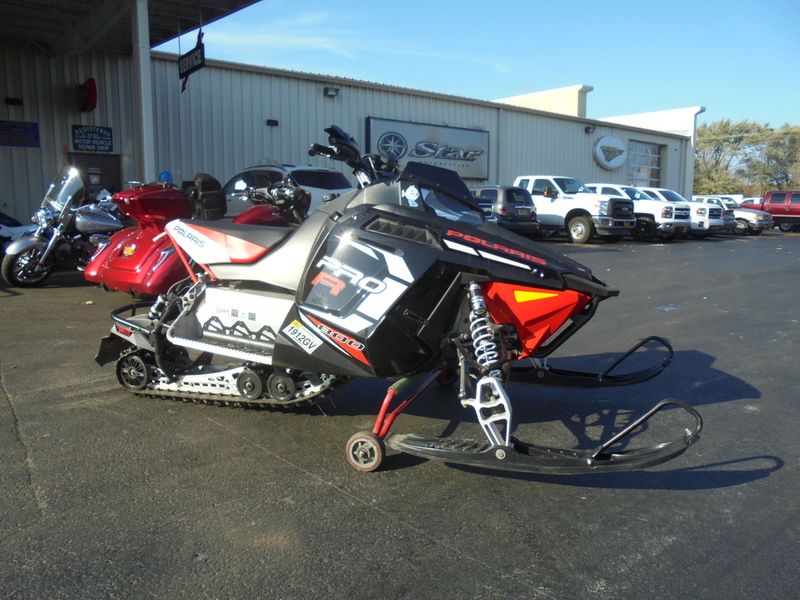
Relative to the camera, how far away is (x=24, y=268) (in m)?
9.36

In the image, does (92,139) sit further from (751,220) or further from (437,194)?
(751,220)

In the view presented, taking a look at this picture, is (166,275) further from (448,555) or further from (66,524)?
(448,555)

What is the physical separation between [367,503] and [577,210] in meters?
19.2

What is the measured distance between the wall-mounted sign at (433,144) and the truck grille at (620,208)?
4758 mm

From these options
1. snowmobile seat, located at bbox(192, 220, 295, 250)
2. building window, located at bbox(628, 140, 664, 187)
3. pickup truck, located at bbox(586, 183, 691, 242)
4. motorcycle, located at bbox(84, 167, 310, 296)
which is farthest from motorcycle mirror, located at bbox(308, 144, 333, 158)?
building window, located at bbox(628, 140, 664, 187)


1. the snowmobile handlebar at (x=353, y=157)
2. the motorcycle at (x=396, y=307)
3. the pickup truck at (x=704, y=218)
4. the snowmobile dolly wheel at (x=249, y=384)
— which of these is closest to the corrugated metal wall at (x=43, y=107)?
the motorcycle at (x=396, y=307)

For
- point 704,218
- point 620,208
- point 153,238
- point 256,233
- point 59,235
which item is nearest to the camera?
point 256,233

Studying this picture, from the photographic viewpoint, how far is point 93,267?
25.3 feet

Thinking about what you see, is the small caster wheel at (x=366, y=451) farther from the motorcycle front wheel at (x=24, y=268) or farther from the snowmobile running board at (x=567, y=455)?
the motorcycle front wheel at (x=24, y=268)

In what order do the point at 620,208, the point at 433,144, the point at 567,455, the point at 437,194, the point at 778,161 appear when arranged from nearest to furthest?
the point at 567,455
the point at 437,194
the point at 620,208
the point at 433,144
the point at 778,161

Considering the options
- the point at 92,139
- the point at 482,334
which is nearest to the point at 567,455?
the point at 482,334

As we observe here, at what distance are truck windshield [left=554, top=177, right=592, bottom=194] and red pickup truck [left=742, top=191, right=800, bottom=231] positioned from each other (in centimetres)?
1484

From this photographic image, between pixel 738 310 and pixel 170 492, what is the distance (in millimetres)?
7148

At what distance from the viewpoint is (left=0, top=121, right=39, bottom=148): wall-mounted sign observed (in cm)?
1491
